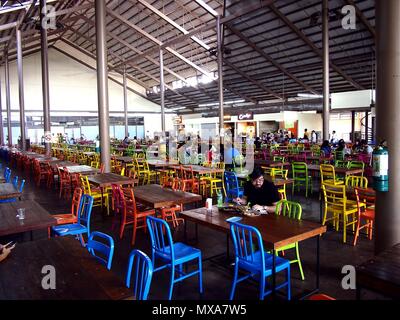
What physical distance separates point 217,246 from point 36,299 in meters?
2.83

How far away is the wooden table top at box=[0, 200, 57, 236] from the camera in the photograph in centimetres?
310

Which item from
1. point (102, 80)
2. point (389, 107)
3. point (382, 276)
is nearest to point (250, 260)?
point (382, 276)

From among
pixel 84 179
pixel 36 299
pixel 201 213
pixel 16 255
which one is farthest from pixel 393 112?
pixel 84 179

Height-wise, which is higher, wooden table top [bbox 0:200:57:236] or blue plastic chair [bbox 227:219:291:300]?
wooden table top [bbox 0:200:57:236]

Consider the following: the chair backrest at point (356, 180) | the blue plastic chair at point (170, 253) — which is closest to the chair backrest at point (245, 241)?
the blue plastic chair at point (170, 253)

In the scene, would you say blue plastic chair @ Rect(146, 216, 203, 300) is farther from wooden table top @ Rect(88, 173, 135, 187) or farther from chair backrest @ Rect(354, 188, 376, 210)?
wooden table top @ Rect(88, 173, 135, 187)

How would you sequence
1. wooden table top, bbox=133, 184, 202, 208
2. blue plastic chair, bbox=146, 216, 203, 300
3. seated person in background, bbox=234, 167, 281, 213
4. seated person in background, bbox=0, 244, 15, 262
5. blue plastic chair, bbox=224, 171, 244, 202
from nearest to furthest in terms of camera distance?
1. seated person in background, bbox=0, 244, 15, 262
2. blue plastic chair, bbox=146, 216, 203, 300
3. seated person in background, bbox=234, 167, 281, 213
4. wooden table top, bbox=133, 184, 202, 208
5. blue plastic chair, bbox=224, 171, 244, 202

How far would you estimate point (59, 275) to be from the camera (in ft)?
6.75

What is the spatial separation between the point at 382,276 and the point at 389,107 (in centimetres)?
168

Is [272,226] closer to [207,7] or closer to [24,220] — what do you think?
[24,220]

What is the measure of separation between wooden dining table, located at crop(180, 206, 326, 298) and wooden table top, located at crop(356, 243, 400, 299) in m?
0.66

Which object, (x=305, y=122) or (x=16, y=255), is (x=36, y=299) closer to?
(x=16, y=255)

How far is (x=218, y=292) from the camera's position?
3.15 meters

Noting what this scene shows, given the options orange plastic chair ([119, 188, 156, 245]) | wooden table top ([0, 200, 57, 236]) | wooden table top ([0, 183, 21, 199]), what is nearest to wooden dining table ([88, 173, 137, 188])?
orange plastic chair ([119, 188, 156, 245])
